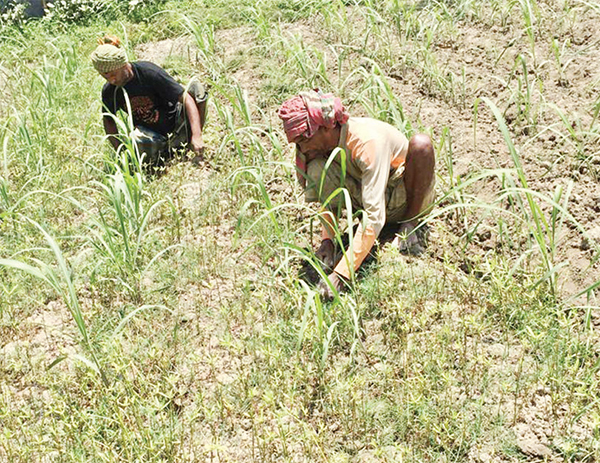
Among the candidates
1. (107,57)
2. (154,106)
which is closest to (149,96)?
(154,106)

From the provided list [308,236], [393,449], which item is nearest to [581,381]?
[393,449]

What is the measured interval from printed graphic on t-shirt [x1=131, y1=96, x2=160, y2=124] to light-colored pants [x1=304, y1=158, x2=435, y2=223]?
1.44m

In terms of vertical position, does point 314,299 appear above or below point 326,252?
above

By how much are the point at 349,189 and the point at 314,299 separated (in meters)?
0.70

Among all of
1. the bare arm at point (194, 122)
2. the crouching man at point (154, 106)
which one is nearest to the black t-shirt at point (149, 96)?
the crouching man at point (154, 106)

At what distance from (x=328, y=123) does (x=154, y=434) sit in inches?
53.5

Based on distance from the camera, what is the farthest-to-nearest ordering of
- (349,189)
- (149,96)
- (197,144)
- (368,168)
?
(149,96), (197,144), (349,189), (368,168)

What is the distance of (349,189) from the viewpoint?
333 centimetres

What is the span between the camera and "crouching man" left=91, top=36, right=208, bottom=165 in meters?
4.17

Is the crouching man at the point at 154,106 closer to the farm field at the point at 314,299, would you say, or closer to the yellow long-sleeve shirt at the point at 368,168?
the farm field at the point at 314,299

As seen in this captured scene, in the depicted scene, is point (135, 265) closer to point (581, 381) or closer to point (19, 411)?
point (19, 411)

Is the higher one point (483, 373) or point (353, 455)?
point (483, 373)

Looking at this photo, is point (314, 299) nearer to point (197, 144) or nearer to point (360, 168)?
point (360, 168)

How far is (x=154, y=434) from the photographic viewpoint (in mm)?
2555
